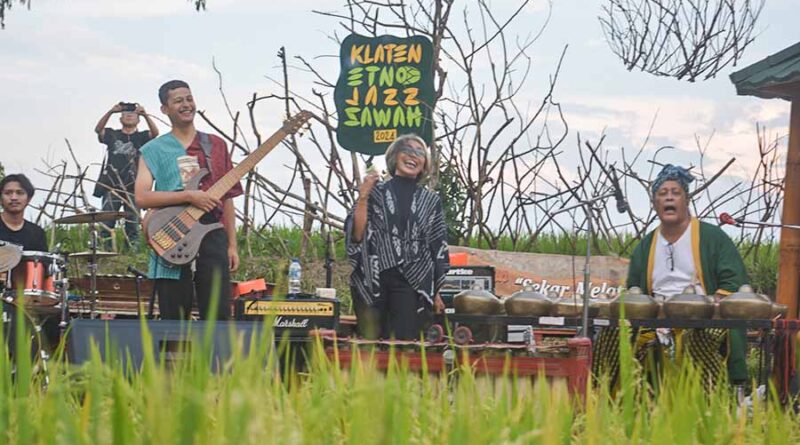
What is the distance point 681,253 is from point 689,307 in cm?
77

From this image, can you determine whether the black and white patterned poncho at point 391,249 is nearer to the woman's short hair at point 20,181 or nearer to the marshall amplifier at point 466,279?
the marshall amplifier at point 466,279

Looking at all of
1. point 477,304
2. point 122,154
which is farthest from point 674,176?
point 122,154

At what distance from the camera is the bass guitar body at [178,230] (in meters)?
7.05

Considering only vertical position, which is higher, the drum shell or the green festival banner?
the green festival banner

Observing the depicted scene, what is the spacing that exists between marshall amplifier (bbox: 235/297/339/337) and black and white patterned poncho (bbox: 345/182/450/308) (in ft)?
1.67

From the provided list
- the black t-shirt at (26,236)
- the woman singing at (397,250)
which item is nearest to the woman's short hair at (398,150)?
the woman singing at (397,250)

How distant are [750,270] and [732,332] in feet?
25.3

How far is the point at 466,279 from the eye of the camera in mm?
9109

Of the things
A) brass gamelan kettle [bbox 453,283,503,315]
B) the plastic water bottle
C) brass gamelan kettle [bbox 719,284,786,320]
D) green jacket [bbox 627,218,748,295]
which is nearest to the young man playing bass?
the plastic water bottle

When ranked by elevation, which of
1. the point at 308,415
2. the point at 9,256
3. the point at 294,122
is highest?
the point at 294,122

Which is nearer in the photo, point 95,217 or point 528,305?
point 528,305

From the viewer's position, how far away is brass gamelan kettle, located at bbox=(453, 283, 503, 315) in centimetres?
638

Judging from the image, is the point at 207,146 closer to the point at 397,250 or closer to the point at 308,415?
the point at 397,250

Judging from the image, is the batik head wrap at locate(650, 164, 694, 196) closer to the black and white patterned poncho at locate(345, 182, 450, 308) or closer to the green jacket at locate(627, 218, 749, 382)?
the green jacket at locate(627, 218, 749, 382)
